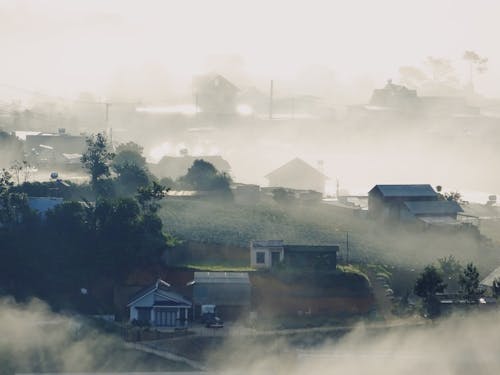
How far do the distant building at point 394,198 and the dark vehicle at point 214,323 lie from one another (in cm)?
1120

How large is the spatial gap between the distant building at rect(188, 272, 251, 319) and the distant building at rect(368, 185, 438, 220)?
31.9 ft

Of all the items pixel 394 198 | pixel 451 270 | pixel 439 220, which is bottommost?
pixel 451 270

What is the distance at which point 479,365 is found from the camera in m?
27.8

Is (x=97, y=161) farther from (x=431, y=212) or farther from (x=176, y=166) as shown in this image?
(x=176, y=166)

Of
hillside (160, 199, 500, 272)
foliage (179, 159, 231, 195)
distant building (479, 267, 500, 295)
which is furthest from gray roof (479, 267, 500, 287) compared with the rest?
foliage (179, 159, 231, 195)

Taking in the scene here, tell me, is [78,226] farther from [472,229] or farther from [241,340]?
[472,229]

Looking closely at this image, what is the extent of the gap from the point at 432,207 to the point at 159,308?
1282cm

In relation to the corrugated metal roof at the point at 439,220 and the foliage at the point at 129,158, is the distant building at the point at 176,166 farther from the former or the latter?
the corrugated metal roof at the point at 439,220

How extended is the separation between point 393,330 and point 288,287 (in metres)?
3.31

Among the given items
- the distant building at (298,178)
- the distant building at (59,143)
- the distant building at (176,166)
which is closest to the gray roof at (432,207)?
the distant building at (298,178)

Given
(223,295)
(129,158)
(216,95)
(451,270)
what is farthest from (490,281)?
(216,95)

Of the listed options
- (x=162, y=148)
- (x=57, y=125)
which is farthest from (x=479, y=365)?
(x=57, y=125)

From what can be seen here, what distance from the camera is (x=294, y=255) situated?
3106 cm

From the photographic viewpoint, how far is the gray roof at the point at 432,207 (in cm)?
3766
